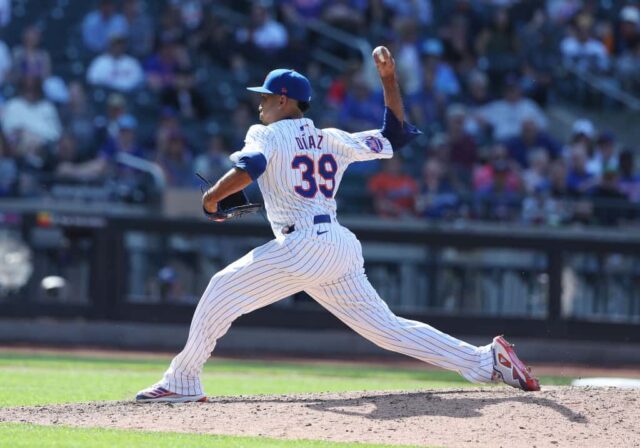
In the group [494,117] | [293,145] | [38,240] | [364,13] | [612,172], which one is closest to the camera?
[293,145]

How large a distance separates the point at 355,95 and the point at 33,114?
4162mm

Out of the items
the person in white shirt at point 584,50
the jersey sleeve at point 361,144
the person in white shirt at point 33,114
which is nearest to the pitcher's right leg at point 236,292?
the jersey sleeve at point 361,144

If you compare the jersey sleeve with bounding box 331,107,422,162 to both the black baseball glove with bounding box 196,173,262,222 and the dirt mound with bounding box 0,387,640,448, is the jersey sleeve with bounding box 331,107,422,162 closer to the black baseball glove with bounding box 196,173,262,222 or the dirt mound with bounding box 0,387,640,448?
the black baseball glove with bounding box 196,173,262,222

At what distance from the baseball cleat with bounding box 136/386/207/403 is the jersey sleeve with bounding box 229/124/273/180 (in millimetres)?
1402

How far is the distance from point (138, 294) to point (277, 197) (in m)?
7.05

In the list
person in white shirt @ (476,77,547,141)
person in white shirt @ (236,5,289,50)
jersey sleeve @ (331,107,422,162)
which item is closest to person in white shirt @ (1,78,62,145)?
person in white shirt @ (236,5,289,50)

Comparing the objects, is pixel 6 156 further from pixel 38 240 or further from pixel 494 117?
pixel 494 117

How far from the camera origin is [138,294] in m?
13.6

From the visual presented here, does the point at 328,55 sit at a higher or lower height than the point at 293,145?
higher

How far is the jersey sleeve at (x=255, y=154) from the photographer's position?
6.52m

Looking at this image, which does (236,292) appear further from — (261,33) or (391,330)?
(261,33)

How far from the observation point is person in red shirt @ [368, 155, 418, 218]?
14469 mm

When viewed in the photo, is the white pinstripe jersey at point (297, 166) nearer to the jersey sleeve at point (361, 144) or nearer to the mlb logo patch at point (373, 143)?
the jersey sleeve at point (361, 144)

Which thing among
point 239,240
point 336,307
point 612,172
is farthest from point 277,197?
point 612,172
